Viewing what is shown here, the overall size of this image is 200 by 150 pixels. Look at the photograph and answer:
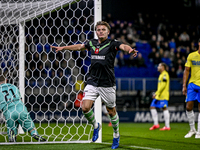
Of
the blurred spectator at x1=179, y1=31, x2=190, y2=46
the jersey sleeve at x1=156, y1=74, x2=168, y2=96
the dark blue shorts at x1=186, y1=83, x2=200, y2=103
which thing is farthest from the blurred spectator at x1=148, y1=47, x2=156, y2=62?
the dark blue shorts at x1=186, y1=83, x2=200, y2=103

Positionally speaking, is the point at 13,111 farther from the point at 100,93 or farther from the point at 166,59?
the point at 166,59

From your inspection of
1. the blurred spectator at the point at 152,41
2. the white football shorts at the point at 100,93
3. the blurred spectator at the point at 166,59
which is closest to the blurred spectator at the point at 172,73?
the blurred spectator at the point at 166,59

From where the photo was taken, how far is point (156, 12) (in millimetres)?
15859

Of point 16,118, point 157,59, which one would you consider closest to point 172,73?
point 157,59

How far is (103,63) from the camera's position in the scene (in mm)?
4113

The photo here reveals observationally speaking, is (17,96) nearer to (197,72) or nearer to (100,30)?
(100,30)

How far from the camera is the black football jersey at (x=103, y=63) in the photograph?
412 centimetres

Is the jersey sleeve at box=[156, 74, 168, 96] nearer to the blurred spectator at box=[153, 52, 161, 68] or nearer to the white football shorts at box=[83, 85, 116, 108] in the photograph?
the white football shorts at box=[83, 85, 116, 108]

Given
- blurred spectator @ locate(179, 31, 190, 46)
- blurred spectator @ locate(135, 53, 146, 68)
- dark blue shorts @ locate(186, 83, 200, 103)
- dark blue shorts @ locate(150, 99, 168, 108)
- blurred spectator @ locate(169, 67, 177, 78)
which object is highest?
blurred spectator @ locate(179, 31, 190, 46)

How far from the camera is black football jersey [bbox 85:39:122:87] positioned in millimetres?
4121

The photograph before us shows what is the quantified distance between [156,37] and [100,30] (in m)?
Result: 11.5

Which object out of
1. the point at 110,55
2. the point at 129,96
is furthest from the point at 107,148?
the point at 129,96

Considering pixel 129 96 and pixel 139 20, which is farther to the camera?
pixel 139 20

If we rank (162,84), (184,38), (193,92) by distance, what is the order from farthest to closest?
(184,38) → (162,84) → (193,92)
